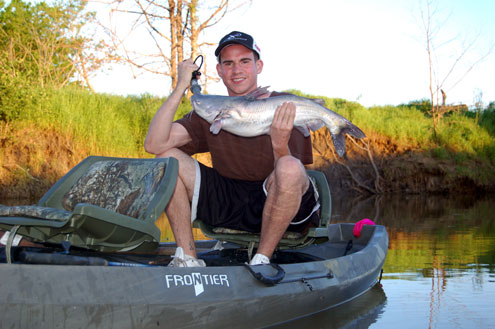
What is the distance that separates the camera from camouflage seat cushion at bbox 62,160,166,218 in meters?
3.49

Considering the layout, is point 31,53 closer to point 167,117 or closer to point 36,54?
point 36,54

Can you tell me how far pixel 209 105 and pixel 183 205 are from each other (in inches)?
31.0

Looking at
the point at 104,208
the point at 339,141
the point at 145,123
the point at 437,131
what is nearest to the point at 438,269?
the point at 339,141

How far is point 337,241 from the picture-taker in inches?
228

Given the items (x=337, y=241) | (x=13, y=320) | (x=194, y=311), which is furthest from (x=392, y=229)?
(x=13, y=320)

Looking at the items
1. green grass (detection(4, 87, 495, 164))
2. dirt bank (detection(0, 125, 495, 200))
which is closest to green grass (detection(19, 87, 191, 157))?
green grass (detection(4, 87, 495, 164))

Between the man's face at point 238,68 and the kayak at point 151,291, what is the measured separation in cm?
158

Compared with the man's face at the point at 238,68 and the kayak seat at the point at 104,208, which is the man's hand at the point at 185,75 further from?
the kayak seat at the point at 104,208

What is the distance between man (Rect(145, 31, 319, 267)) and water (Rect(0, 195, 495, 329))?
0.82m

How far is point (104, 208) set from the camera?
310 cm

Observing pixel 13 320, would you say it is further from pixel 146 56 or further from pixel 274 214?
pixel 146 56

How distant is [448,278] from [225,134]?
2615mm

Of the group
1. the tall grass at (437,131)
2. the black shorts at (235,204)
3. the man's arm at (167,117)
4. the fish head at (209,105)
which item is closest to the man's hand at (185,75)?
the man's arm at (167,117)

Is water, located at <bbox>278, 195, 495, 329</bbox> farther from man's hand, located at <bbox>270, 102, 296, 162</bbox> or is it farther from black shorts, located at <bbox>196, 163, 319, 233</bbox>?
man's hand, located at <bbox>270, 102, 296, 162</bbox>
